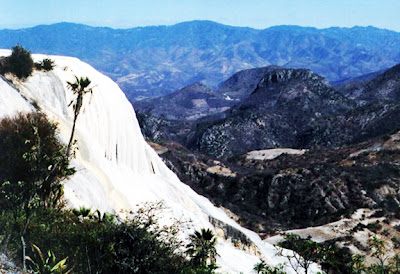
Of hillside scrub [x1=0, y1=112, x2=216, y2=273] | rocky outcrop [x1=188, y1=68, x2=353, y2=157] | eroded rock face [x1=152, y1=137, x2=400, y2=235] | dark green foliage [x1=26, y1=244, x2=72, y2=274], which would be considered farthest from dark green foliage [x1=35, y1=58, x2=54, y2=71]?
rocky outcrop [x1=188, y1=68, x2=353, y2=157]

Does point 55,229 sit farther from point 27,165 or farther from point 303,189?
point 303,189

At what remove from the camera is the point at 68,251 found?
18.9 meters

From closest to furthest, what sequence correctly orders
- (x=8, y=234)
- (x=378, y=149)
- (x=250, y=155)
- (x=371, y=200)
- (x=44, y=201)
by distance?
(x=8, y=234) < (x=44, y=201) < (x=371, y=200) < (x=378, y=149) < (x=250, y=155)

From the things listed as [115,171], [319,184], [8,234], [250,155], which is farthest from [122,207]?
[250,155]

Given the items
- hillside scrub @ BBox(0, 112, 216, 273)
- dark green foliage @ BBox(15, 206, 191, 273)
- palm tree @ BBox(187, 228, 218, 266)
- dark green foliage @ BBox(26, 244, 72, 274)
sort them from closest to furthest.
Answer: dark green foliage @ BBox(26, 244, 72, 274), hillside scrub @ BBox(0, 112, 216, 273), dark green foliage @ BBox(15, 206, 191, 273), palm tree @ BBox(187, 228, 218, 266)

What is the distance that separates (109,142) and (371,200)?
48.7 m

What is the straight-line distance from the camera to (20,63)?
2980cm

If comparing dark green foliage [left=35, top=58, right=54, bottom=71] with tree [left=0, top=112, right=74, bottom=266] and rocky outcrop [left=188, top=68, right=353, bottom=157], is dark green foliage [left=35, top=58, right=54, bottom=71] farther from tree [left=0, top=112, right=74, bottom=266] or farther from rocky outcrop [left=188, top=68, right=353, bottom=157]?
rocky outcrop [left=188, top=68, right=353, bottom=157]

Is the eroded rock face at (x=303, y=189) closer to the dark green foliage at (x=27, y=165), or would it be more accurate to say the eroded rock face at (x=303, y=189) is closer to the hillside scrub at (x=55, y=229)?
the hillside scrub at (x=55, y=229)

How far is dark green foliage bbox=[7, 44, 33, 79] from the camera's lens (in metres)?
29.3

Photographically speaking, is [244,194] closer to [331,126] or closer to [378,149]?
[378,149]

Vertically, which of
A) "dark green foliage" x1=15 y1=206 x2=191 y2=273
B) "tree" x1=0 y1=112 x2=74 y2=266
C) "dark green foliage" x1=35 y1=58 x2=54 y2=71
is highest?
"dark green foliage" x1=35 y1=58 x2=54 y2=71

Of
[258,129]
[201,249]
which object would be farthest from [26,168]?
[258,129]

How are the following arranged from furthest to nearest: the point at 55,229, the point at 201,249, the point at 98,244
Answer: the point at 201,249
the point at 55,229
the point at 98,244
